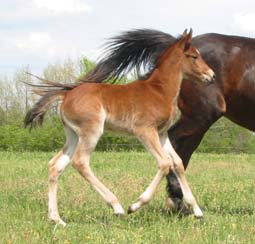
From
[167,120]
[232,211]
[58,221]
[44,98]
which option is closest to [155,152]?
[167,120]

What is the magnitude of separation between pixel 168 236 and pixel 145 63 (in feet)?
9.38

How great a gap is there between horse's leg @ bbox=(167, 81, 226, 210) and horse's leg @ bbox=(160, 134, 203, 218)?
0.82m

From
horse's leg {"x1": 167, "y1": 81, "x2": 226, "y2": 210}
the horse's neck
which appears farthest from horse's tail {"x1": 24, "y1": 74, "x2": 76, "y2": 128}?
horse's leg {"x1": 167, "y1": 81, "x2": 226, "y2": 210}

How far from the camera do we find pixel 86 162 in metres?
6.13

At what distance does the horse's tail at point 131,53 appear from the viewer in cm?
744

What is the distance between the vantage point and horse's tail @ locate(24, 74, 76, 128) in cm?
650

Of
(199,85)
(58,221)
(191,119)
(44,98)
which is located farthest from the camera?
(191,119)

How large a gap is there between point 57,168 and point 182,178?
130 centimetres

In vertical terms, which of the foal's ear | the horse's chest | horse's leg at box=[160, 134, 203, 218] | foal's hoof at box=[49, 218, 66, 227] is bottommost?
foal's hoof at box=[49, 218, 66, 227]

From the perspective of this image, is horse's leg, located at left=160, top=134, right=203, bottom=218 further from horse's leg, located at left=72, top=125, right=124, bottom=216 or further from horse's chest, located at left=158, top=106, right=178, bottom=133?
horse's leg, located at left=72, top=125, right=124, bottom=216

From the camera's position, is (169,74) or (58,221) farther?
(169,74)

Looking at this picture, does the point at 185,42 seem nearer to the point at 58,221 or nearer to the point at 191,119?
the point at 191,119

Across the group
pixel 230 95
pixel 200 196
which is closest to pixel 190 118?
pixel 230 95

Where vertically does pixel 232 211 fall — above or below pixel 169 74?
below
